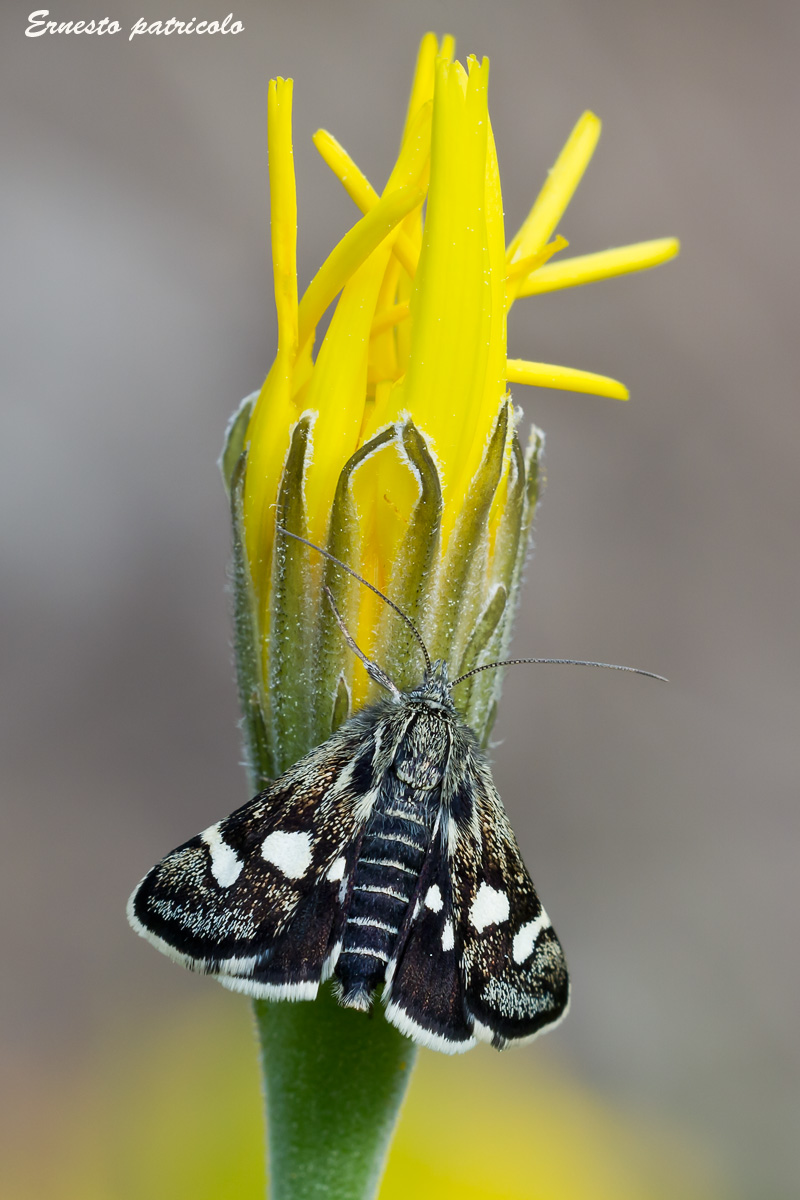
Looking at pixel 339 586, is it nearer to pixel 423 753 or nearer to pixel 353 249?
pixel 423 753

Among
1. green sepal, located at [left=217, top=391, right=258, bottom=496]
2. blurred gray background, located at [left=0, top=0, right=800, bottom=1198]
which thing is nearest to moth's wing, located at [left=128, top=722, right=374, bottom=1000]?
green sepal, located at [left=217, top=391, right=258, bottom=496]

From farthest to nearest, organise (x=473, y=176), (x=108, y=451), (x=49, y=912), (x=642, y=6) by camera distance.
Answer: (x=642, y=6) → (x=108, y=451) → (x=49, y=912) → (x=473, y=176)

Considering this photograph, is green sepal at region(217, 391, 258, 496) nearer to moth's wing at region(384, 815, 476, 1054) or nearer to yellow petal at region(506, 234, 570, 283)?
yellow petal at region(506, 234, 570, 283)

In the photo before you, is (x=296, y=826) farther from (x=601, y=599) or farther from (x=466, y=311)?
(x=601, y=599)

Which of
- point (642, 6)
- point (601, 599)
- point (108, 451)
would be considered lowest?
point (601, 599)

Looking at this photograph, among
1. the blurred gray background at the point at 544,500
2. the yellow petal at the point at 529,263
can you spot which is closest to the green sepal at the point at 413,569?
the yellow petal at the point at 529,263

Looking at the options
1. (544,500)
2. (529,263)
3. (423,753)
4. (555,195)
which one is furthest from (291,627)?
(544,500)

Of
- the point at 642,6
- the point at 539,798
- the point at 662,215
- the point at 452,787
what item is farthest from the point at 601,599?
the point at 452,787
